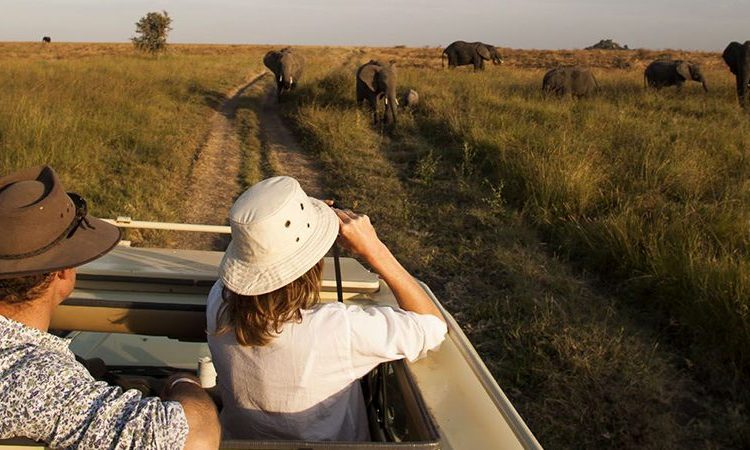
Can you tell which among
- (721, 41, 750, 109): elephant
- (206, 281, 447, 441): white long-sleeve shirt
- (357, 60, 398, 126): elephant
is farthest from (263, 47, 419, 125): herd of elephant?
(206, 281, 447, 441): white long-sleeve shirt

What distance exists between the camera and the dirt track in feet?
23.8

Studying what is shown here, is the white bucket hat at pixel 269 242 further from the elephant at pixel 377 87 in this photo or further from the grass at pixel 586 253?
the elephant at pixel 377 87

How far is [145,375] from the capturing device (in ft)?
8.83

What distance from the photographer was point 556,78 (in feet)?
52.5

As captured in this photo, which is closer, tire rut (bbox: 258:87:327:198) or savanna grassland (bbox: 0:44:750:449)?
savanna grassland (bbox: 0:44:750:449)

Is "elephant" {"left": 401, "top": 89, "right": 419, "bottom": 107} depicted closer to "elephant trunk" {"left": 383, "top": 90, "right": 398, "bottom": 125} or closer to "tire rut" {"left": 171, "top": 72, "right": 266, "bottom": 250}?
"elephant trunk" {"left": 383, "top": 90, "right": 398, "bottom": 125}

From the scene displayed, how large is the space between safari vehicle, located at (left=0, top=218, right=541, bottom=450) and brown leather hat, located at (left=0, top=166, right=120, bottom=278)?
393 millimetres

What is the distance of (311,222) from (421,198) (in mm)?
5801

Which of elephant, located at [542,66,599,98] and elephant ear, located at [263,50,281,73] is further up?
elephant ear, located at [263,50,281,73]

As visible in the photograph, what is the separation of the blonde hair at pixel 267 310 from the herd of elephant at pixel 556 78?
420 inches

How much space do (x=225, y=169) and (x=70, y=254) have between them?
7959mm

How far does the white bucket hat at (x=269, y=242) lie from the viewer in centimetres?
173

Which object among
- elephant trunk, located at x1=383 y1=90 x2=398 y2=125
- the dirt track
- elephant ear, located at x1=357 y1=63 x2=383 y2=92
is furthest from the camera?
elephant ear, located at x1=357 y1=63 x2=383 y2=92

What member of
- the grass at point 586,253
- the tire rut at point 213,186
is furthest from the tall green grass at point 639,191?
the tire rut at point 213,186
